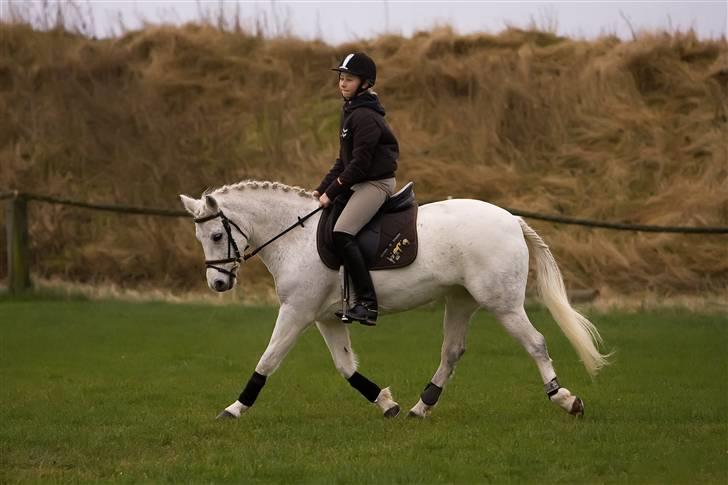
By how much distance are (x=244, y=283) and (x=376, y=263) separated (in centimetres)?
1192

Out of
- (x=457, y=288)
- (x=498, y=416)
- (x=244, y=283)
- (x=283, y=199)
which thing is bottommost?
(x=244, y=283)

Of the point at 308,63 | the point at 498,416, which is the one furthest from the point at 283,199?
the point at 308,63

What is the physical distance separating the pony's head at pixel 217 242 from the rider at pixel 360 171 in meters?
0.81

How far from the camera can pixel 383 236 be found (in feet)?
32.6

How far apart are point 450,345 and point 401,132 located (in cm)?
1598

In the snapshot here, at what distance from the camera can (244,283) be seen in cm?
2164

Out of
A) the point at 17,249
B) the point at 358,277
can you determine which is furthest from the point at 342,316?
the point at 17,249

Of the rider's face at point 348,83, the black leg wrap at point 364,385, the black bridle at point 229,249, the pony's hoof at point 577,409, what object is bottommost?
the pony's hoof at point 577,409

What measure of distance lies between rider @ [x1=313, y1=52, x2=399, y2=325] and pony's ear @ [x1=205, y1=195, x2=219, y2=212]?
85cm

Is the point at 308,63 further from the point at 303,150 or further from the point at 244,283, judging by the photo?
the point at 244,283

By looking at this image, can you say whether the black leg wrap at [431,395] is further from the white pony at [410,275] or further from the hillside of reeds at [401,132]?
the hillside of reeds at [401,132]

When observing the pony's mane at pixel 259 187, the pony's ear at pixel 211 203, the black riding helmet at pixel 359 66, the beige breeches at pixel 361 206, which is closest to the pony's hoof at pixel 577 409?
the beige breeches at pixel 361 206

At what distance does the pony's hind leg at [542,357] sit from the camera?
32.0 feet

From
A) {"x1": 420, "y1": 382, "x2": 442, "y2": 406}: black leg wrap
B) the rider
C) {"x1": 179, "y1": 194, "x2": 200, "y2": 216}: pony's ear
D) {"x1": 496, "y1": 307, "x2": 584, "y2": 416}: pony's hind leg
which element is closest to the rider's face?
the rider
